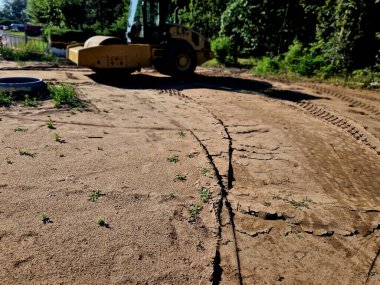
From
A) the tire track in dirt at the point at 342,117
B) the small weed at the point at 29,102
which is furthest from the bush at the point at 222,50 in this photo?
the small weed at the point at 29,102

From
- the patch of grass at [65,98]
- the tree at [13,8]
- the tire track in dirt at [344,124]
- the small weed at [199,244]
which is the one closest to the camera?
the small weed at [199,244]

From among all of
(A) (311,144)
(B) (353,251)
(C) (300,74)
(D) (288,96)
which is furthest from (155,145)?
(C) (300,74)

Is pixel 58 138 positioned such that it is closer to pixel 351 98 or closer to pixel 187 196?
pixel 187 196

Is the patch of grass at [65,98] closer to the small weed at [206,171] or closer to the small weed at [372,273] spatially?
the small weed at [206,171]

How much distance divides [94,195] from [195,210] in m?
1.07

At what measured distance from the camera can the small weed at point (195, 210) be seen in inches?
137

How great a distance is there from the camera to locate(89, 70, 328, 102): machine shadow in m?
9.52

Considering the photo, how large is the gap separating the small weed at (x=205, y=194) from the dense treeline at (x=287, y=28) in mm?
8945

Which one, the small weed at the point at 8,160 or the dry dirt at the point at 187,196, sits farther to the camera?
the small weed at the point at 8,160

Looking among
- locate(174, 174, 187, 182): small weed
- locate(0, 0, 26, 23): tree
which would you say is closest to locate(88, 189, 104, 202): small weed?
locate(174, 174, 187, 182): small weed

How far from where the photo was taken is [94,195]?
3.68 metres

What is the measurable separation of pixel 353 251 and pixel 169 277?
1.74 meters

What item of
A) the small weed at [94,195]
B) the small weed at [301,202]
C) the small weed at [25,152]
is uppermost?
the small weed at [25,152]

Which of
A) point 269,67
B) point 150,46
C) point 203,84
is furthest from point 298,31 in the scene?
point 150,46
